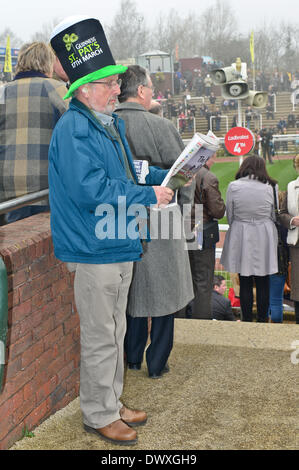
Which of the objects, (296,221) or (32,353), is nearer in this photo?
(32,353)

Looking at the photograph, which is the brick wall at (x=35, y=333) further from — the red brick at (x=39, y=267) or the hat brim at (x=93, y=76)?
the hat brim at (x=93, y=76)

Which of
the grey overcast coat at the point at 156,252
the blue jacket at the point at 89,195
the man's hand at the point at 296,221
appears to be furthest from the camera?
the man's hand at the point at 296,221

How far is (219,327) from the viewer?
15.5ft

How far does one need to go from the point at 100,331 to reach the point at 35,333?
0.39 metres

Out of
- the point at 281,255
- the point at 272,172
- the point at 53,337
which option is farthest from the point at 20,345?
the point at 272,172

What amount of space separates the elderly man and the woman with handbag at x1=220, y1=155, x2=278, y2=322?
3.03m

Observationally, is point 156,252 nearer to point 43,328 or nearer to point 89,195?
point 43,328

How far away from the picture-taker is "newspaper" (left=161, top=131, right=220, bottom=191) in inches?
112

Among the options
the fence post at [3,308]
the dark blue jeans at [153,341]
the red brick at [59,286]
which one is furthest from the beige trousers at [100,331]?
the dark blue jeans at [153,341]

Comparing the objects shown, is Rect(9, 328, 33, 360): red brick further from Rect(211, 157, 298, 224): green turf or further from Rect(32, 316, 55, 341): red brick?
Rect(211, 157, 298, 224): green turf

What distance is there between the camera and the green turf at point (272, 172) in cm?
2736

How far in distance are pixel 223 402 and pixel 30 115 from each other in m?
1.92

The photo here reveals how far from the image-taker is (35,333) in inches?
118

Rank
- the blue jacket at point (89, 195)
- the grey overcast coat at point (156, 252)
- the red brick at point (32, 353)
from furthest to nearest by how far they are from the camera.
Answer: the grey overcast coat at point (156, 252)
the red brick at point (32, 353)
the blue jacket at point (89, 195)
